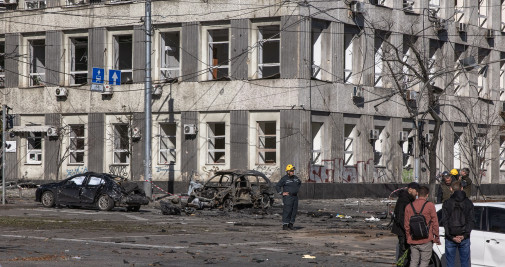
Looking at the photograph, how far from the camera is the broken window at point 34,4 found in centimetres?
5047

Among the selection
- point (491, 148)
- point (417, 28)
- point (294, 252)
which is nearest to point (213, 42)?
point (417, 28)

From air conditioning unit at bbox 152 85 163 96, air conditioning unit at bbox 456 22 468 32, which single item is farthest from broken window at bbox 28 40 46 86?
air conditioning unit at bbox 456 22 468 32

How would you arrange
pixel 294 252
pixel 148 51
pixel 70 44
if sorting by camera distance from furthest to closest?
pixel 70 44 < pixel 148 51 < pixel 294 252

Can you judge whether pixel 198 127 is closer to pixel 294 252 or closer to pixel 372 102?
pixel 372 102

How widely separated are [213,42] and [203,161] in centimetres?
582

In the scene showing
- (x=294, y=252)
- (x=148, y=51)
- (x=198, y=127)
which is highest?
(x=148, y=51)

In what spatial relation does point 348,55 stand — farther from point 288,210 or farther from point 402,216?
point 402,216

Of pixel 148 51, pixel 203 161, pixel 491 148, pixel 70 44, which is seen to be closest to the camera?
pixel 148 51

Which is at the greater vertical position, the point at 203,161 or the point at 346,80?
the point at 346,80

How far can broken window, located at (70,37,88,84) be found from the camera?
4981cm

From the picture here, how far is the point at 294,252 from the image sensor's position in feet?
64.5

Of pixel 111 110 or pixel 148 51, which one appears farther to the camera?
pixel 111 110

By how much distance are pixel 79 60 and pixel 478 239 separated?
37.6 m

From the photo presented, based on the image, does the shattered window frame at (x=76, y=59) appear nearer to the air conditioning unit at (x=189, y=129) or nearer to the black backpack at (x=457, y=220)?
the air conditioning unit at (x=189, y=129)
